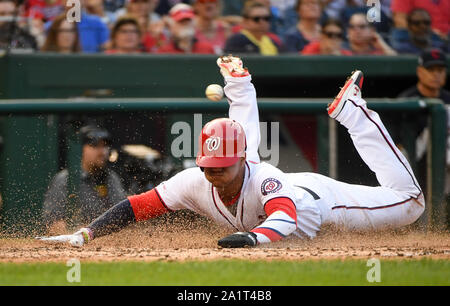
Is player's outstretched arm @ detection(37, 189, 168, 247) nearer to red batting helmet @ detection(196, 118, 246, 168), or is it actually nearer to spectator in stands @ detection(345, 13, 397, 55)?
red batting helmet @ detection(196, 118, 246, 168)

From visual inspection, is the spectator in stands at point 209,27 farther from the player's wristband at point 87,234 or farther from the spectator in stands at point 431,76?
the player's wristband at point 87,234

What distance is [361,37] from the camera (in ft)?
30.2

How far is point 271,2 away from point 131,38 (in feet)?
5.47

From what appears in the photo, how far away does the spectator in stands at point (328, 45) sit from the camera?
29.8 ft

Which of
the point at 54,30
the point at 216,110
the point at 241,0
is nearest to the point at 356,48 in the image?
the point at 241,0

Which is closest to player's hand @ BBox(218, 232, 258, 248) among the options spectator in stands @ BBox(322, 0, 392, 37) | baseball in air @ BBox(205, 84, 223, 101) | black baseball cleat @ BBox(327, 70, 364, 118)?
black baseball cleat @ BBox(327, 70, 364, 118)

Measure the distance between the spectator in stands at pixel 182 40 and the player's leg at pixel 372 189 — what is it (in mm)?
2621

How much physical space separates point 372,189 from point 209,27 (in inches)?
124

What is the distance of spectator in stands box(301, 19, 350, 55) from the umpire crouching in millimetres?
2746

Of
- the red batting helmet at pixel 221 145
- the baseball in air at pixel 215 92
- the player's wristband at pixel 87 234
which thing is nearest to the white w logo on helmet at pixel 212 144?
the red batting helmet at pixel 221 145

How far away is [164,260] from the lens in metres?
5.15

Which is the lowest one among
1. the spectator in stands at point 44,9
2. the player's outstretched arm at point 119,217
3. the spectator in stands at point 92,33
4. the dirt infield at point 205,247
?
the dirt infield at point 205,247

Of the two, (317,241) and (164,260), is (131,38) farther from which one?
(164,260)

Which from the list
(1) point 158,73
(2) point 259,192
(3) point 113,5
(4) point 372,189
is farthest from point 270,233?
(3) point 113,5
